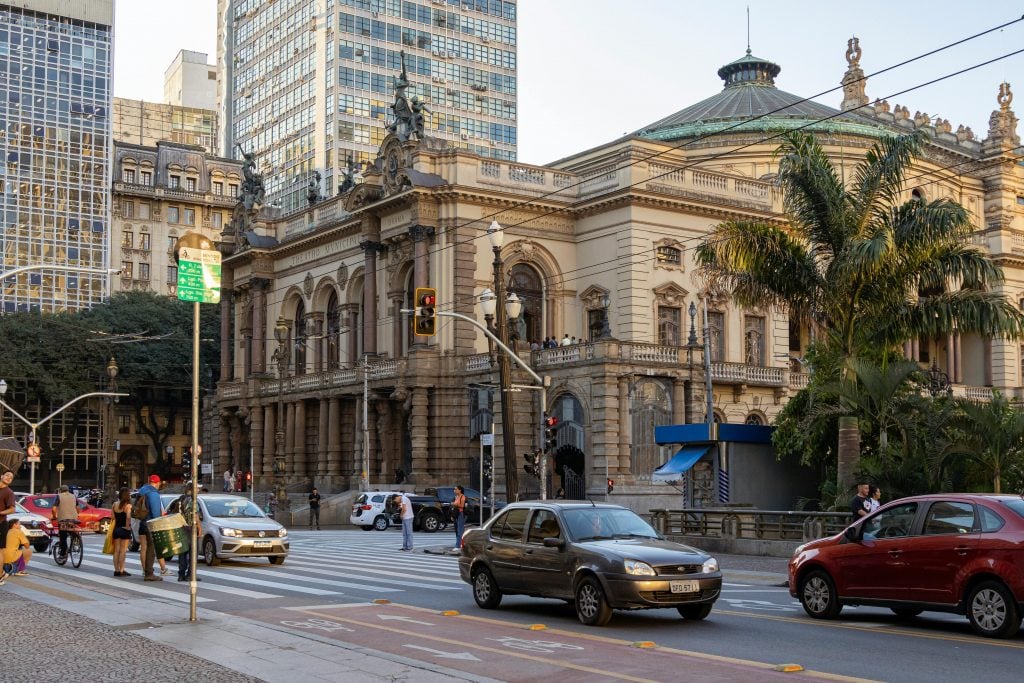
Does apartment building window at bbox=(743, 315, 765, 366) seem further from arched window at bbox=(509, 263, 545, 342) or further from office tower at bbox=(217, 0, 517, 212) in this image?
office tower at bbox=(217, 0, 517, 212)

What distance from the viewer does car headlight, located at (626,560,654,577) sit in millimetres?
14734

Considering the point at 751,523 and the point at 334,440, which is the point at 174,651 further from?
the point at 334,440

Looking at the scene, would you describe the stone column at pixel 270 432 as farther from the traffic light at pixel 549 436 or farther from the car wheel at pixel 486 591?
the car wheel at pixel 486 591

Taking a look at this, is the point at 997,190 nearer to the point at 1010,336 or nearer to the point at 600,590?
the point at 1010,336

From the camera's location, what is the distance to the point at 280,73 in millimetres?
103438

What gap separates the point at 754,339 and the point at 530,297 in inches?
416

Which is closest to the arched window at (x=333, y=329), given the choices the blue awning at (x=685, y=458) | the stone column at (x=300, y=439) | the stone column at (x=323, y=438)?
the stone column at (x=300, y=439)

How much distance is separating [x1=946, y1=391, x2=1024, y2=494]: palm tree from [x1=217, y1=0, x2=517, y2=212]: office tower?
74.7m

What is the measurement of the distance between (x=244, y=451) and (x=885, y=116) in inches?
1642

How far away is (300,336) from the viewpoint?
66938 millimetres

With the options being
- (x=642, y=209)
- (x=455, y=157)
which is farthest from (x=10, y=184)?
(x=642, y=209)

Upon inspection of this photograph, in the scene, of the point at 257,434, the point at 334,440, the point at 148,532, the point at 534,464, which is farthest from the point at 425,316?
the point at 257,434

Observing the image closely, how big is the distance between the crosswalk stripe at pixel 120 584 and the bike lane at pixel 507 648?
226cm

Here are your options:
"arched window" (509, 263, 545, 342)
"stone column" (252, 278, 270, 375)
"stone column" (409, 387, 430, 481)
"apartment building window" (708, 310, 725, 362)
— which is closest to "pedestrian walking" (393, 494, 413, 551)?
"stone column" (409, 387, 430, 481)
